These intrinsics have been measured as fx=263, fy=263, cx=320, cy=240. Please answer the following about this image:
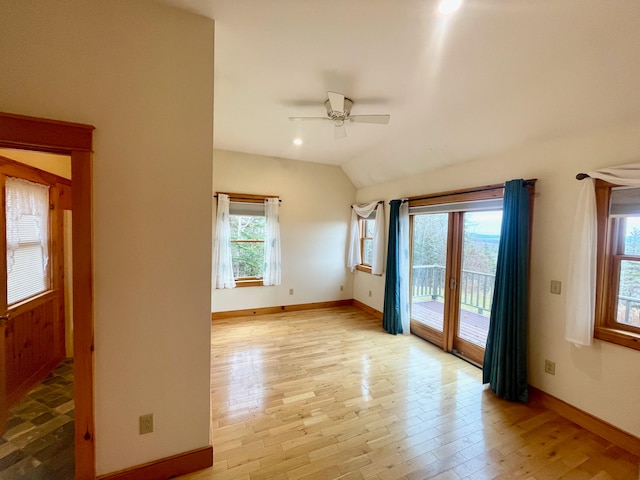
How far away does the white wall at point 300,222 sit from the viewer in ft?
14.9

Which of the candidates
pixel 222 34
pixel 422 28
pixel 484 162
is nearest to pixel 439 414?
pixel 484 162

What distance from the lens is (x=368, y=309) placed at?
5.05 metres

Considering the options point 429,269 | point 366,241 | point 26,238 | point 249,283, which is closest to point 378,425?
point 429,269

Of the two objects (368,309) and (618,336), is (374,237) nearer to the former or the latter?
(368,309)

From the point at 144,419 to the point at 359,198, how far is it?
15.3ft

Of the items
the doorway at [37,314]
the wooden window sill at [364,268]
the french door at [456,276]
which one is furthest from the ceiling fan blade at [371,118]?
the wooden window sill at [364,268]

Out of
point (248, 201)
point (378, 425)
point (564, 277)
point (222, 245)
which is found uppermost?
point (248, 201)

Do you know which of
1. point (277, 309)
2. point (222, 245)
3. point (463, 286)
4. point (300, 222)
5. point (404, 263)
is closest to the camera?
point (463, 286)

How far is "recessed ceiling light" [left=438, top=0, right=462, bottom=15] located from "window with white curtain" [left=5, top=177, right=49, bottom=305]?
3126mm

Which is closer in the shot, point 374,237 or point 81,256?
point 81,256

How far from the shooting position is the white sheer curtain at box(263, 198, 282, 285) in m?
4.66

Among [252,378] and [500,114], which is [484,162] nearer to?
[500,114]

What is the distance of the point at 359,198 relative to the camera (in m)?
5.37

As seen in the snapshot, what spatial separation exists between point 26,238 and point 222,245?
89.7 inches
